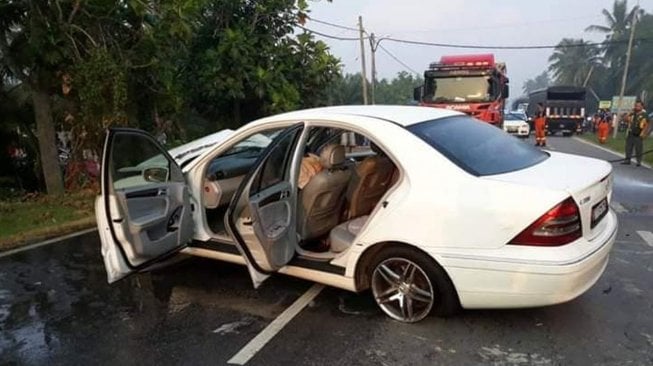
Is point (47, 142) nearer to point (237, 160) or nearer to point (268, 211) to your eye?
point (237, 160)

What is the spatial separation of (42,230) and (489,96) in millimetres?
13447

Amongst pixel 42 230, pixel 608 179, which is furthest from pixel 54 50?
pixel 608 179

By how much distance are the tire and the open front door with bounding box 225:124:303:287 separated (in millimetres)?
699

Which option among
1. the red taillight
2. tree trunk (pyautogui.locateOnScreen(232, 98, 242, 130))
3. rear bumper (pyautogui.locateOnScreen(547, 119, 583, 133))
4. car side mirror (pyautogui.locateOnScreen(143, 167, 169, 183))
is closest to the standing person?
tree trunk (pyautogui.locateOnScreen(232, 98, 242, 130))

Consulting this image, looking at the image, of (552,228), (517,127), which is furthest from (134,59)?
(517,127)

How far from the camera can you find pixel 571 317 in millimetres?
3836

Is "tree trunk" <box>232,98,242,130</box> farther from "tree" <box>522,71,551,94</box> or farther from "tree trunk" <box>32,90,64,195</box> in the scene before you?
"tree" <box>522,71,551,94</box>

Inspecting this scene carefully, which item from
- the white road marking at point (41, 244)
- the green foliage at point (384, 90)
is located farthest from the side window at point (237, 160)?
the green foliage at point (384, 90)

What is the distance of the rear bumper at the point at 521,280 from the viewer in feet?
10.7

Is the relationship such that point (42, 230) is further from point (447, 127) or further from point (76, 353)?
point (447, 127)

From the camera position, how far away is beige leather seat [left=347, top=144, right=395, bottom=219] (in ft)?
14.8

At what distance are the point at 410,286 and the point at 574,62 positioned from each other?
6989 cm

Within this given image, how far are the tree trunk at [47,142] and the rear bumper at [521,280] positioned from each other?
8.05m

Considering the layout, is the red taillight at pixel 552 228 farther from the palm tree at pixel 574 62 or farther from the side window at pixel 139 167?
the palm tree at pixel 574 62
